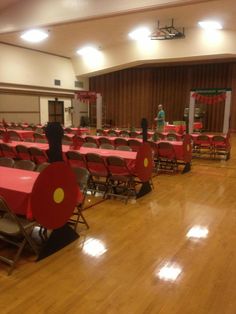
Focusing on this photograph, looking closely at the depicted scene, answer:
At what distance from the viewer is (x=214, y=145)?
9.48 meters

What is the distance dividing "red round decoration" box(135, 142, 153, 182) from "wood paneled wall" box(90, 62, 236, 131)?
13.8m

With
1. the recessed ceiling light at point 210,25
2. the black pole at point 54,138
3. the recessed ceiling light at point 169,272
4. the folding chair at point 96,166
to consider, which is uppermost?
the recessed ceiling light at point 210,25

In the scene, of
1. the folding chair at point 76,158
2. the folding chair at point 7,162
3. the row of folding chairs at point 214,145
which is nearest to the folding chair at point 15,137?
the folding chair at point 76,158

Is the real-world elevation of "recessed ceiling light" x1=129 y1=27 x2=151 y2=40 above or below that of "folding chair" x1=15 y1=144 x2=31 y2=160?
above

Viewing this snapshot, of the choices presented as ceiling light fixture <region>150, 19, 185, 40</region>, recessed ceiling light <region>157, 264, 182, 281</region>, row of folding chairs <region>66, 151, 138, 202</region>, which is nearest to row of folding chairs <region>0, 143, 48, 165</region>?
row of folding chairs <region>66, 151, 138, 202</region>

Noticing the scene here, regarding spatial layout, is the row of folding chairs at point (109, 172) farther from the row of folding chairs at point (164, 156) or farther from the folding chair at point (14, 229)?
the folding chair at point (14, 229)

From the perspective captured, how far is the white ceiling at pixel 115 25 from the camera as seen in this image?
33.0 feet

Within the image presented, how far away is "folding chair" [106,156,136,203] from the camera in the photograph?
16.9 feet

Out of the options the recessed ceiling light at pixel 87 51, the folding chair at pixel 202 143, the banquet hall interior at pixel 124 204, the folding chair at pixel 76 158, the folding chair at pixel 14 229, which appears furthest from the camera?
the recessed ceiling light at pixel 87 51

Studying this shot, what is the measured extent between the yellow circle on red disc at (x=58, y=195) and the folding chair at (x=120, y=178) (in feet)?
6.23

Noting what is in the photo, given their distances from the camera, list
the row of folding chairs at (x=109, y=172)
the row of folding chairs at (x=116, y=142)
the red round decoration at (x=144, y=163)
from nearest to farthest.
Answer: the red round decoration at (x=144, y=163) < the row of folding chairs at (x=109, y=172) < the row of folding chairs at (x=116, y=142)

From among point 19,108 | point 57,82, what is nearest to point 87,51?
point 57,82

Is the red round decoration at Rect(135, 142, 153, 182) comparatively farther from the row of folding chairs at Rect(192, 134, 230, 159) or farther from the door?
the door

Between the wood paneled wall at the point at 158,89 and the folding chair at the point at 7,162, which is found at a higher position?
the wood paneled wall at the point at 158,89
